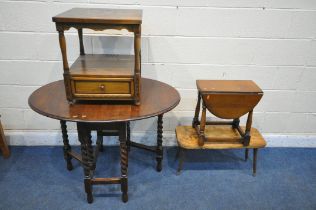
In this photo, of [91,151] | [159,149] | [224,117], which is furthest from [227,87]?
[91,151]

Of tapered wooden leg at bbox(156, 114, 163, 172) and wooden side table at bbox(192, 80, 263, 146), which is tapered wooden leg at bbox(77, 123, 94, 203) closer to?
tapered wooden leg at bbox(156, 114, 163, 172)

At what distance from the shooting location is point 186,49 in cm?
231

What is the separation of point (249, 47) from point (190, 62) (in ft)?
1.66

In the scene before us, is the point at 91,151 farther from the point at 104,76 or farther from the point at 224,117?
the point at 224,117

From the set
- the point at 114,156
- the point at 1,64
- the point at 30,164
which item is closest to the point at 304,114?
the point at 114,156

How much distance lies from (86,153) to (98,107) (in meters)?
0.34

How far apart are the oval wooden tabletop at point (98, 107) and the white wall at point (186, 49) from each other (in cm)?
47

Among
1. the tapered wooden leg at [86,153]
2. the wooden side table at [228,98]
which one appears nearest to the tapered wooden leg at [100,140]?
the tapered wooden leg at [86,153]

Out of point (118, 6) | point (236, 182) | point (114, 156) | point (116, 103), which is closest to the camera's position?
point (116, 103)

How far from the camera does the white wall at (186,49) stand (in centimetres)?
217

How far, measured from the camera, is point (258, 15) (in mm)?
2219

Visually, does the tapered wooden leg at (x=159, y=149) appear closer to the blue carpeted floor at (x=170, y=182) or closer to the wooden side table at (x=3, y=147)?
the blue carpeted floor at (x=170, y=182)

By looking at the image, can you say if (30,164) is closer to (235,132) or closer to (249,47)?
(235,132)

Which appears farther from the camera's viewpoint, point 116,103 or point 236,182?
point 236,182
